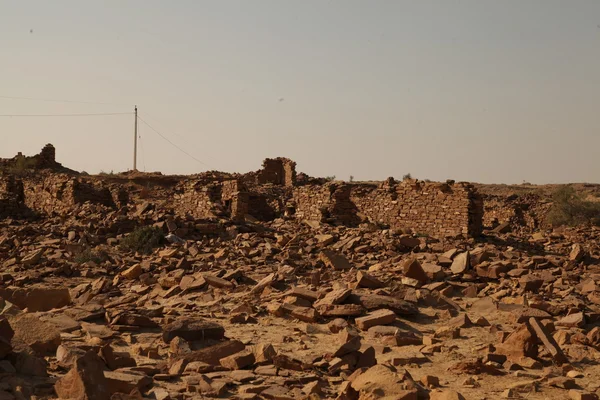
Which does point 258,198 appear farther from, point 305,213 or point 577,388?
point 577,388

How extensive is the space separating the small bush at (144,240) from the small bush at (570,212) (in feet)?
57.2

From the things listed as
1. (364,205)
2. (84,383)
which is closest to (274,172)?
(364,205)

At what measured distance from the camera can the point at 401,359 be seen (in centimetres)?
717

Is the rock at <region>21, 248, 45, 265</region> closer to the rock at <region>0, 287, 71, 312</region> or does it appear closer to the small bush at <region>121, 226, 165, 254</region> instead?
the small bush at <region>121, 226, 165, 254</region>

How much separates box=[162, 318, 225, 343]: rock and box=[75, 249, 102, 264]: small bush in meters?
6.66

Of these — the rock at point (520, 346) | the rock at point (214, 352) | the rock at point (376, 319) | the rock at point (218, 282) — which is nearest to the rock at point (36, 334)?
the rock at point (214, 352)

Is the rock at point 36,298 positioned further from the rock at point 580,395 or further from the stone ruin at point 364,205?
the stone ruin at point 364,205

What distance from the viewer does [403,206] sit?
1723 centimetres

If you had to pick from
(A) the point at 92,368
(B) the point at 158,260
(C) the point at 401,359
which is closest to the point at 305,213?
(B) the point at 158,260

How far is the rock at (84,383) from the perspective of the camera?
455 centimetres

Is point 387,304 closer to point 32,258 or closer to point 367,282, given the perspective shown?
point 367,282

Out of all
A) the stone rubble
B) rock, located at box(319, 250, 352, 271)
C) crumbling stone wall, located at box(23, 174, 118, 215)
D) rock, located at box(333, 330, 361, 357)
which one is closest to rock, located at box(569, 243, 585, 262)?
the stone rubble

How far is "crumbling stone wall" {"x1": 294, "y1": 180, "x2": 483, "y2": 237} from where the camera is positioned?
1609 cm

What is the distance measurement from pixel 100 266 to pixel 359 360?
26.4 ft
